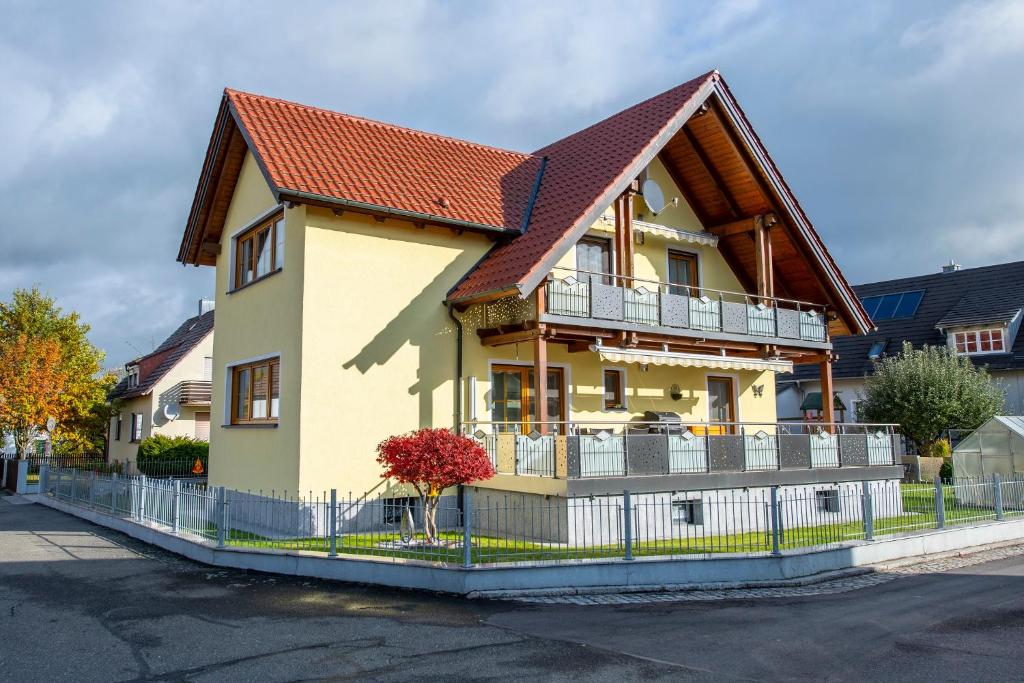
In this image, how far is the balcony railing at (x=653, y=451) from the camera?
47.7ft

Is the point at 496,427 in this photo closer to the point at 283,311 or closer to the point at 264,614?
the point at 283,311

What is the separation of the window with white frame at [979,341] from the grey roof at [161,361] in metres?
33.3

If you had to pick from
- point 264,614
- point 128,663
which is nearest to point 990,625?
point 264,614

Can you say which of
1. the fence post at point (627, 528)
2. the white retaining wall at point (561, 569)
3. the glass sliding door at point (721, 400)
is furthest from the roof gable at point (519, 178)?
the white retaining wall at point (561, 569)

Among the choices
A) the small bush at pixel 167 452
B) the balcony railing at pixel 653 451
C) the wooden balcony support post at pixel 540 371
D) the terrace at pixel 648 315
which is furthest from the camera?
the small bush at pixel 167 452

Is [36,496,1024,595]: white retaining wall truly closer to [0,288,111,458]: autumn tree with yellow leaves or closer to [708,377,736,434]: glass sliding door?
[708,377,736,434]: glass sliding door

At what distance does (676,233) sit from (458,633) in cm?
1398

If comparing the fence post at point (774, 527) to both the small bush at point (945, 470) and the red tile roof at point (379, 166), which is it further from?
the small bush at point (945, 470)

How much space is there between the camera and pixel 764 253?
20875 mm

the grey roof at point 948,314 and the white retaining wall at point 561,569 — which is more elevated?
the grey roof at point 948,314

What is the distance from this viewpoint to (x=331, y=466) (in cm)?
1577

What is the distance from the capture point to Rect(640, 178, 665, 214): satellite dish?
774 inches

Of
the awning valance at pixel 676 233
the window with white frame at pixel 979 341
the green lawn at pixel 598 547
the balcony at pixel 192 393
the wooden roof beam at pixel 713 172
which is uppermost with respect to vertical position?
the wooden roof beam at pixel 713 172

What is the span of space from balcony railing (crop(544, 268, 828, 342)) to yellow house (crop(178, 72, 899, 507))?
0.05m
